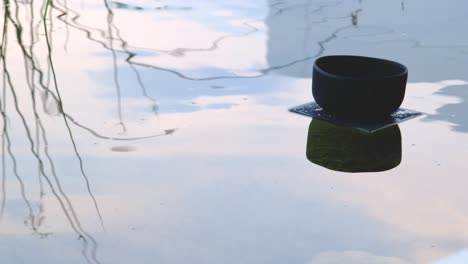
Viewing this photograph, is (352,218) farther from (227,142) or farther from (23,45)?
(23,45)

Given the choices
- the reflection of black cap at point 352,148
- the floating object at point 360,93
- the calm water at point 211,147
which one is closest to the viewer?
the calm water at point 211,147

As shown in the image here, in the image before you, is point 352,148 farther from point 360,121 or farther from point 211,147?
point 211,147

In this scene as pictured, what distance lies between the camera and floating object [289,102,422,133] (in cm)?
248

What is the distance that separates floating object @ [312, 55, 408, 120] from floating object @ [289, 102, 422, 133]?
17 mm

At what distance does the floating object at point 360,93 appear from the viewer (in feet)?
7.93

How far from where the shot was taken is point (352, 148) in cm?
234

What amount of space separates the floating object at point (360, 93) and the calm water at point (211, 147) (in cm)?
9

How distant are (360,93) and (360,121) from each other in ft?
0.38

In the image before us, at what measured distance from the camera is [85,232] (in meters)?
1.77

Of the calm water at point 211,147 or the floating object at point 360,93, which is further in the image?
the floating object at point 360,93

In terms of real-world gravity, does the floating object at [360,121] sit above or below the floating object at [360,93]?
below

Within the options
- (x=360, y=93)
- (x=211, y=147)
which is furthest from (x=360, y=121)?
(x=211, y=147)

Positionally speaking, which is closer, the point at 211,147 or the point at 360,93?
the point at 211,147

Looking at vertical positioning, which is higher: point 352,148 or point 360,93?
point 360,93
